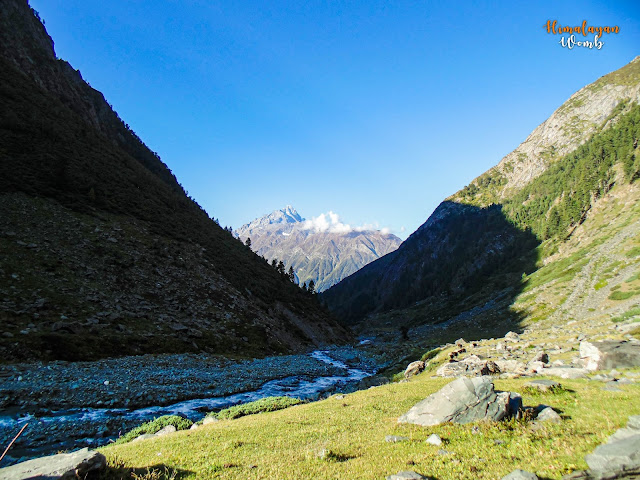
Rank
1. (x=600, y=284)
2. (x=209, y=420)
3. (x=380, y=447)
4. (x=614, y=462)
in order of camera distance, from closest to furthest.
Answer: (x=614, y=462) → (x=380, y=447) → (x=209, y=420) → (x=600, y=284)

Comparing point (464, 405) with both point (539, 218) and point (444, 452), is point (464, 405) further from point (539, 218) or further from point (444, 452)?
point (539, 218)

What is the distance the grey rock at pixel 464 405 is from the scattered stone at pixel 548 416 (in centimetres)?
114

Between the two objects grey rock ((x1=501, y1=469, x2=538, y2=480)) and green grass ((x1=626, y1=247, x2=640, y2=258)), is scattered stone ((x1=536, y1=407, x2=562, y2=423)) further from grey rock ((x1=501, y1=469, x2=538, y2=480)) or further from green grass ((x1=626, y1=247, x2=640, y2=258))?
green grass ((x1=626, y1=247, x2=640, y2=258))

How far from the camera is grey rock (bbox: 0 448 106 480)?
7855mm

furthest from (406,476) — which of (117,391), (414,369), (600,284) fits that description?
(600,284)

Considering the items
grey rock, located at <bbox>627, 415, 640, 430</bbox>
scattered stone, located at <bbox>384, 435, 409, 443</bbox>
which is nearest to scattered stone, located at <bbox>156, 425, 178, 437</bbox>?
scattered stone, located at <bbox>384, 435, 409, 443</bbox>

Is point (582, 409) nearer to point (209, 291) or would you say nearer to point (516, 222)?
point (209, 291)

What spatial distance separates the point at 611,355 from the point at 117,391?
3715 centimetres

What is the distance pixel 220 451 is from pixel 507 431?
11247 millimetres

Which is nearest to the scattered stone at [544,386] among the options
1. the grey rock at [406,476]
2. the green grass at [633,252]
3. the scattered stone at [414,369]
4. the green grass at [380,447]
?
the green grass at [380,447]

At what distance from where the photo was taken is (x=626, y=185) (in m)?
97.7

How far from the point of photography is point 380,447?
1188 cm

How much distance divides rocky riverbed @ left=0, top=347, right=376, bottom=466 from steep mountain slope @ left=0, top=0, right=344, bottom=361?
5.10 meters

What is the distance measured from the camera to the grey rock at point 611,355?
69.3 feet
